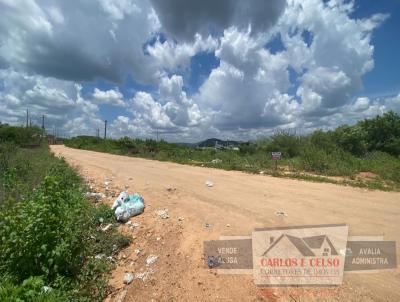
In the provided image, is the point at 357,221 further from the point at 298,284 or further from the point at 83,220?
the point at 83,220

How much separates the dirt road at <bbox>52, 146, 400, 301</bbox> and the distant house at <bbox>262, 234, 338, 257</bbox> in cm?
53

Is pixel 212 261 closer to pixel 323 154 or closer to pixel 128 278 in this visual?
pixel 128 278

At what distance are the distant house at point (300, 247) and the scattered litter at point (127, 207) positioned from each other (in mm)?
3177

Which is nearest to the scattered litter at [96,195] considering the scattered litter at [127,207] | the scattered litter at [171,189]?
the scattered litter at [127,207]

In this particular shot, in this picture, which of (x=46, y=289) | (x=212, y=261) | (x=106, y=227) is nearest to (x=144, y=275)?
(x=212, y=261)

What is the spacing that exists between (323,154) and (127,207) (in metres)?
10.8

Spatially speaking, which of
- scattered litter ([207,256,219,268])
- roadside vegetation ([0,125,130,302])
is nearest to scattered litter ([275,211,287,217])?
scattered litter ([207,256,219,268])

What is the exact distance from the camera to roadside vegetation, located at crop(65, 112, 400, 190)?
1137 cm

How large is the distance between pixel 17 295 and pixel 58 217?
1.15m

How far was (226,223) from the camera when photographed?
529 centimetres

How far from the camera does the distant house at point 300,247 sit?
12.9 ft

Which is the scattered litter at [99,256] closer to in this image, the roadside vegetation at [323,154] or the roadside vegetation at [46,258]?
the roadside vegetation at [46,258]

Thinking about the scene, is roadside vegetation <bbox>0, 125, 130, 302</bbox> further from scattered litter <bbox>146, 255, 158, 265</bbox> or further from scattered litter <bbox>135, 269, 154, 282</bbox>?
scattered litter <bbox>146, 255, 158, 265</bbox>
